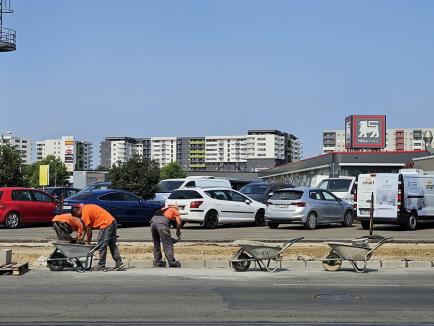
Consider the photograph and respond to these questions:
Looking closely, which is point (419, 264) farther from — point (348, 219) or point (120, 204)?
point (120, 204)

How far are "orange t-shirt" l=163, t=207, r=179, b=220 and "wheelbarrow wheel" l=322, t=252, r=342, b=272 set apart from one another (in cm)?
356

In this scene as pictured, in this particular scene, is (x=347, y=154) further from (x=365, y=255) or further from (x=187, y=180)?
(x=365, y=255)

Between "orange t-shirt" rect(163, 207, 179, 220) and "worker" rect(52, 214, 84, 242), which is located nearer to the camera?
"worker" rect(52, 214, 84, 242)

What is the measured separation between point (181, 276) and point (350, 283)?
3.48m

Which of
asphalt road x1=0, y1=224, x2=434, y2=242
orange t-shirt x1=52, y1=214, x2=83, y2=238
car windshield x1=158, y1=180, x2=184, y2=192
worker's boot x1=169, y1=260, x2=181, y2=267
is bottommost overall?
worker's boot x1=169, y1=260, x2=181, y2=267

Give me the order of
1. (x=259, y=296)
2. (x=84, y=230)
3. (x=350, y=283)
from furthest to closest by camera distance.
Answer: (x=84, y=230) → (x=350, y=283) → (x=259, y=296)

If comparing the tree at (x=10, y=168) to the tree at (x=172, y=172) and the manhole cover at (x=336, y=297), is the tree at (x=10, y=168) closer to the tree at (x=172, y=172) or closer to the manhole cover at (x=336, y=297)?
the manhole cover at (x=336, y=297)

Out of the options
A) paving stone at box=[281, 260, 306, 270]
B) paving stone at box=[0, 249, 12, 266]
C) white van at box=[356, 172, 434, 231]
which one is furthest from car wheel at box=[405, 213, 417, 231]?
paving stone at box=[0, 249, 12, 266]

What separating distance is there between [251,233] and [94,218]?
31.3 feet

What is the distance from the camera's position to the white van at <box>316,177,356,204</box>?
30.7 m

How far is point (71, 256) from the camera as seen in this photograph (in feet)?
50.6

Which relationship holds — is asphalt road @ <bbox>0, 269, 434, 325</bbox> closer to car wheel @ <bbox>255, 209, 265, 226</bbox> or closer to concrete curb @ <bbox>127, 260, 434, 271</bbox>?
concrete curb @ <bbox>127, 260, 434, 271</bbox>

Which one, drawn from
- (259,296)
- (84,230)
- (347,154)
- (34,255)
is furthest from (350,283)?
(347,154)

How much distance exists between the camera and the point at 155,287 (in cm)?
1298
